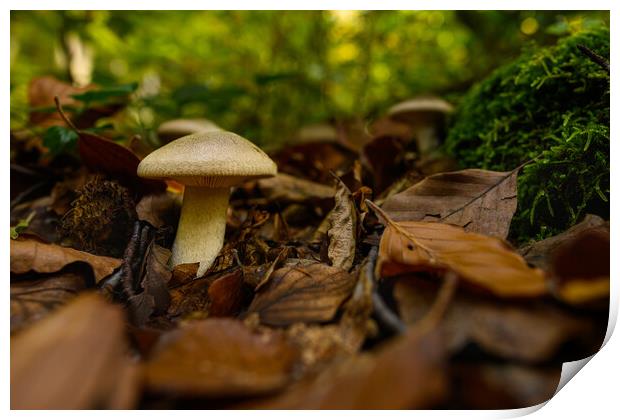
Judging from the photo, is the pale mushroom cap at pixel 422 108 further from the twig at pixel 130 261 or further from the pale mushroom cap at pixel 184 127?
the twig at pixel 130 261

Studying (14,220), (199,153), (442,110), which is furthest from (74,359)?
(442,110)

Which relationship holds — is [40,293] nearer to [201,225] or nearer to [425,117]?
[201,225]

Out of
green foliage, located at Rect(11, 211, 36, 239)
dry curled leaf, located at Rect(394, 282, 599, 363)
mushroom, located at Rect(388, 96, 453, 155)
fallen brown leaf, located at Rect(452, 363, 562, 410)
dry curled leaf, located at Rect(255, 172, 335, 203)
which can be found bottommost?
green foliage, located at Rect(11, 211, 36, 239)

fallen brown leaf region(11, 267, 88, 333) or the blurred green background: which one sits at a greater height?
the blurred green background

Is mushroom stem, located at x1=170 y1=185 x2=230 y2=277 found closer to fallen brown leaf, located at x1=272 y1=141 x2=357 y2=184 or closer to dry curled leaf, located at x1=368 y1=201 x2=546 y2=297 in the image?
dry curled leaf, located at x1=368 y1=201 x2=546 y2=297

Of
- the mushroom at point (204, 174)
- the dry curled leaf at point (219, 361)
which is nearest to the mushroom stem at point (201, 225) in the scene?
the mushroom at point (204, 174)

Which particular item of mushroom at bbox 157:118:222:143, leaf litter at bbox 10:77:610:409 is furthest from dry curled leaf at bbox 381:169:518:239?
mushroom at bbox 157:118:222:143
